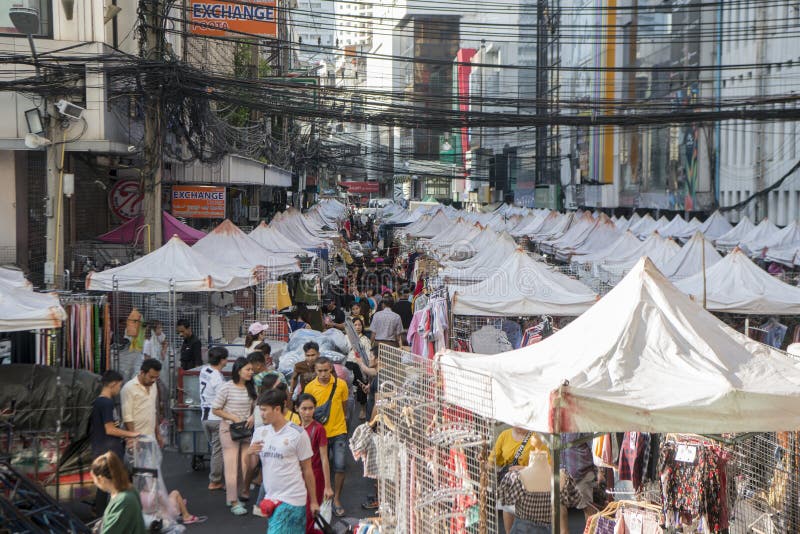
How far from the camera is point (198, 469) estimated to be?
36.3 ft

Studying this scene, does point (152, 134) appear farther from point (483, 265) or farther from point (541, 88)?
point (541, 88)

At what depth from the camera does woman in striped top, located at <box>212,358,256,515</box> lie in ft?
31.4

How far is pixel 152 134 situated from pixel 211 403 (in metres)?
8.11

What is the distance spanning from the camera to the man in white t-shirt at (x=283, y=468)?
7.00 meters

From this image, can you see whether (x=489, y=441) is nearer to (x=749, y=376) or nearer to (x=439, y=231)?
(x=749, y=376)

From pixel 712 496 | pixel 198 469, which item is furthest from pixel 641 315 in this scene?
pixel 198 469

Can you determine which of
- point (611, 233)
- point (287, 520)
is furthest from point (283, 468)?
point (611, 233)

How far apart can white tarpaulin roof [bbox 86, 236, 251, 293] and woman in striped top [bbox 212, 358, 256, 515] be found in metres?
4.14

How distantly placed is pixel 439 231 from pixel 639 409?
102ft

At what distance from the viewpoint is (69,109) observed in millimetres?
15211

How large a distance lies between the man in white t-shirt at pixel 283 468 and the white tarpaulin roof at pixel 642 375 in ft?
4.12

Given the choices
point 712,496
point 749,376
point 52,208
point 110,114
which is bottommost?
point 712,496

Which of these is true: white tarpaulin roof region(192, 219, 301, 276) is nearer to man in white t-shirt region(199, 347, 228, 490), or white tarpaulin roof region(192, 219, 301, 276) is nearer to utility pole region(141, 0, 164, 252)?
utility pole region(141, 0, 164, 252)

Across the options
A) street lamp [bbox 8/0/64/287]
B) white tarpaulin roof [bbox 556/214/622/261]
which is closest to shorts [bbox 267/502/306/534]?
street lamp [bbox 8/0/64/287]
